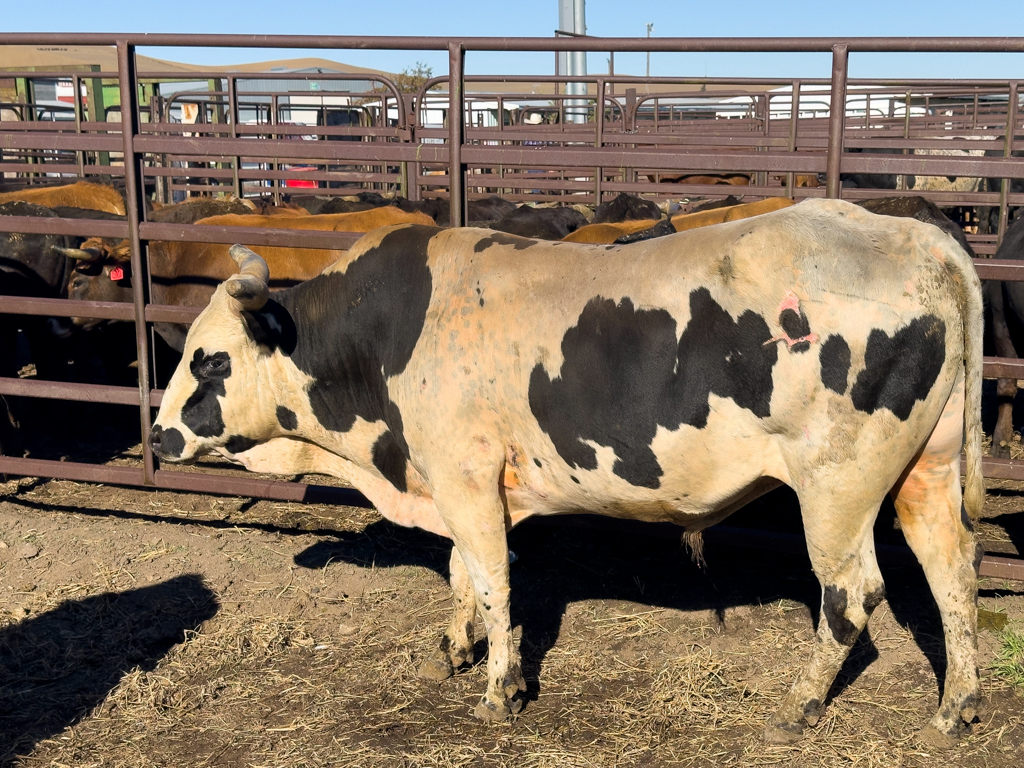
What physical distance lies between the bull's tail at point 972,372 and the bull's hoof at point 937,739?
2.51ft

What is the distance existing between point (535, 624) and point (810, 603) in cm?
125

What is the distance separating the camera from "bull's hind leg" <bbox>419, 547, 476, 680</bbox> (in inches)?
159

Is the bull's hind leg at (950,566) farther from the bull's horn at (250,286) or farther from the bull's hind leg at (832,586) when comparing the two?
the bull's horn at (250,286)

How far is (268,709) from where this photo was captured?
3818 mm

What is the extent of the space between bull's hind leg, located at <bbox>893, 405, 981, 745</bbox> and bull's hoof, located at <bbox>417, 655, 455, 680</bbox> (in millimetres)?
1772

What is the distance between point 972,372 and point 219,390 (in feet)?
9.11

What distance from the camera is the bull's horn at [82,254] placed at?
6680 millimetres

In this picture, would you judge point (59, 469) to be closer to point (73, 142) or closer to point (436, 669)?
point (73, 142)

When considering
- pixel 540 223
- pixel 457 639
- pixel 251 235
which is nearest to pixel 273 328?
pixel 251 235

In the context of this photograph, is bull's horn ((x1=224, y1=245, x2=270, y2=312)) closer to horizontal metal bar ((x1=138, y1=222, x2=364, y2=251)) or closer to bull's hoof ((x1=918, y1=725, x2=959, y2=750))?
horizontal metal bar ((x1=138, y1=222, x2=364, y2=251))

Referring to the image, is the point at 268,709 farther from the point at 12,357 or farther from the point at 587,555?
the point at 12,357

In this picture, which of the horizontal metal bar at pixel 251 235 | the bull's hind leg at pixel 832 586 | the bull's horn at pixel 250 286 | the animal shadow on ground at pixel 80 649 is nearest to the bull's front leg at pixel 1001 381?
the bull's hind leg at pixel 832 586

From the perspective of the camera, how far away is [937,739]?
11.3 ft

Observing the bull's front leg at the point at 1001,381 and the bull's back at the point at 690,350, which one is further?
the bull's front leg at the point at 1001,381
